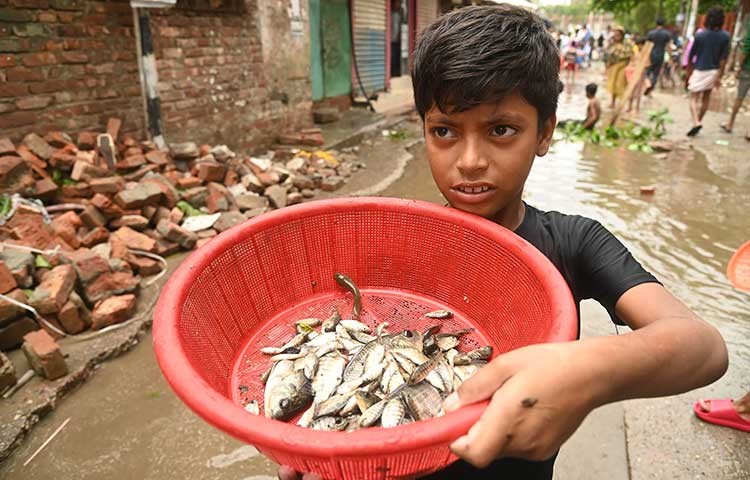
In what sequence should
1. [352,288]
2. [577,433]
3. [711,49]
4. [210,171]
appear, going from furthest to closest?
[711,49] < [210,171] < [577,433] < [352,288]

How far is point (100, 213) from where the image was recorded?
3824mm

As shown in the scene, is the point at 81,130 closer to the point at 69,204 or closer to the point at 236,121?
the point at 69,204

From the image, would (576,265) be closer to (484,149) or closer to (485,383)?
(484,149)

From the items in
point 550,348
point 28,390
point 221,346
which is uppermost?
point 550,348

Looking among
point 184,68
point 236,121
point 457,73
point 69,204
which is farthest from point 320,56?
point 457,73

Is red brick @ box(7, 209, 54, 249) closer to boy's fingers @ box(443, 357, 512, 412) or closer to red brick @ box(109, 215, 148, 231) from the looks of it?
red brick @ box(109, 215, 148, 231)

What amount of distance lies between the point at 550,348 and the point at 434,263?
2.76 feet

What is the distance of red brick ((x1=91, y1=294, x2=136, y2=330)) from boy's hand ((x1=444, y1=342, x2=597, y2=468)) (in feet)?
9.45

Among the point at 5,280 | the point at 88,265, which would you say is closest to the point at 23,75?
the point at 88,265

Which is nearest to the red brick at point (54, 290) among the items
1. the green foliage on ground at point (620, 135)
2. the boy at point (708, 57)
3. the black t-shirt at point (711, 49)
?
the green foliage on ground at point (620, 135)

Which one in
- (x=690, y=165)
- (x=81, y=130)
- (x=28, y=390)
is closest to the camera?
(x=28, y=390)

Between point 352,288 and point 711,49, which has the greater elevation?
point 711,49

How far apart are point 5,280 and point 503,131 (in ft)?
9.52

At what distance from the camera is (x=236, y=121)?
20.9ft
